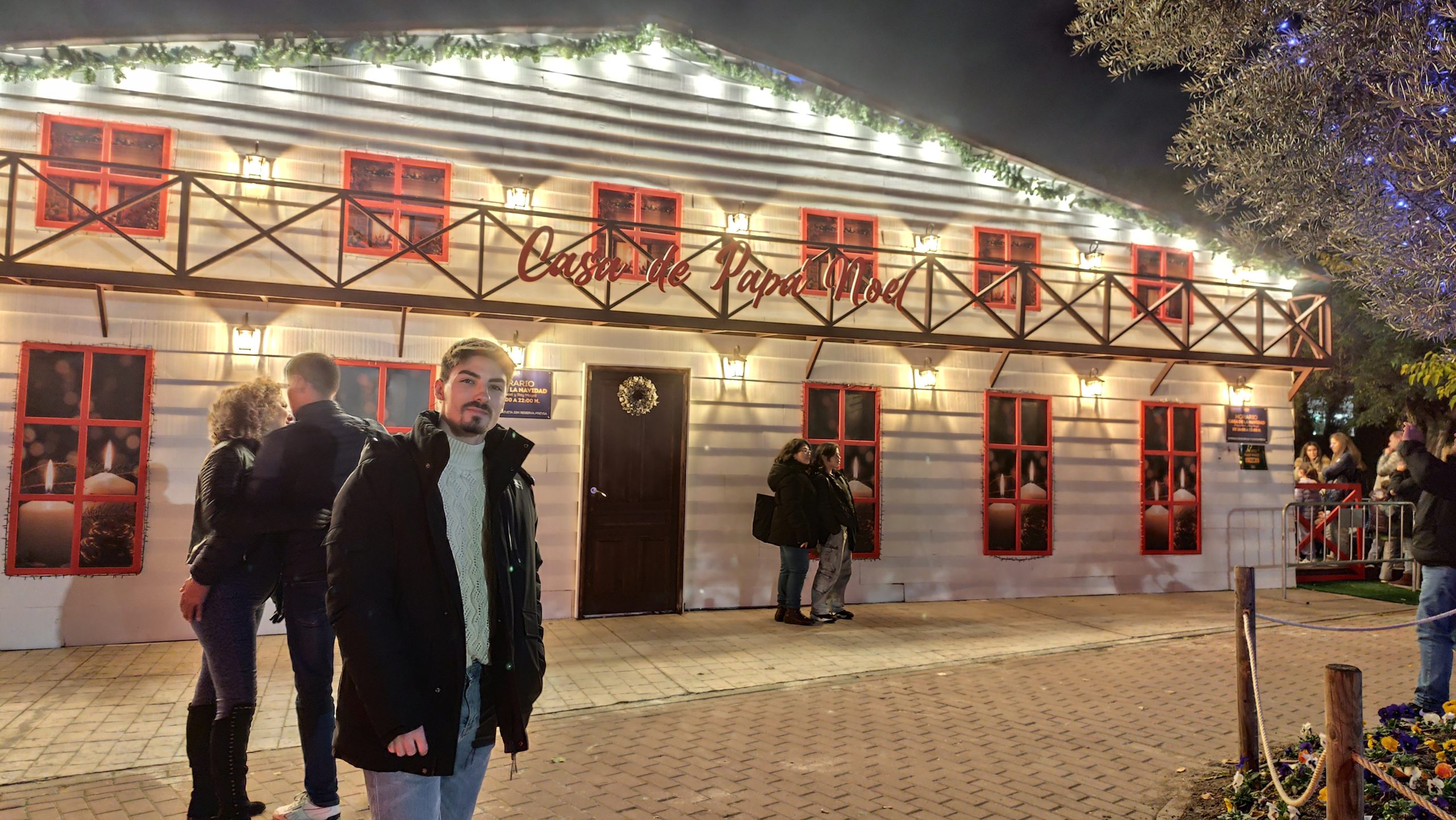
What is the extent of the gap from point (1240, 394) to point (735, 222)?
7.37 metres

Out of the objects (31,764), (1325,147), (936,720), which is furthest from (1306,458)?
(31,764)

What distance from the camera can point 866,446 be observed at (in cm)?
1073

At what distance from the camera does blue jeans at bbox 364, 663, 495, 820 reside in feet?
8.63

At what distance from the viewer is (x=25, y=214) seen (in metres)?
8.10

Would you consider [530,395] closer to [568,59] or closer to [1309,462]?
[568,59]

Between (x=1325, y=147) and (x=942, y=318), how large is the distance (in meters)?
5.44

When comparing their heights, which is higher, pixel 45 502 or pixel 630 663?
pixel 45 502

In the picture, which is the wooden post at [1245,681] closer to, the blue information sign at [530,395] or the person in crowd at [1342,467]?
the blue information sign at [530,395]

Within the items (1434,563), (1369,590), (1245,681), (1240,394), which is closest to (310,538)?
(1245,681)

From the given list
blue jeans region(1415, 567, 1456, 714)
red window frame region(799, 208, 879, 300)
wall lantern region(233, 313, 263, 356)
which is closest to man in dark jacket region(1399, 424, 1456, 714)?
blue jeans region(1415, 567, 1456, 714)

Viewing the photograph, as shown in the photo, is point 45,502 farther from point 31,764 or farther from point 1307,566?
point 1307,566

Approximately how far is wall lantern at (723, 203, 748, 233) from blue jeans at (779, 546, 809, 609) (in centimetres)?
367

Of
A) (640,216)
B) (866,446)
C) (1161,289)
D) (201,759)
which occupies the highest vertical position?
(640,216)

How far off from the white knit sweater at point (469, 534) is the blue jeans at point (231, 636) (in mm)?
1693
